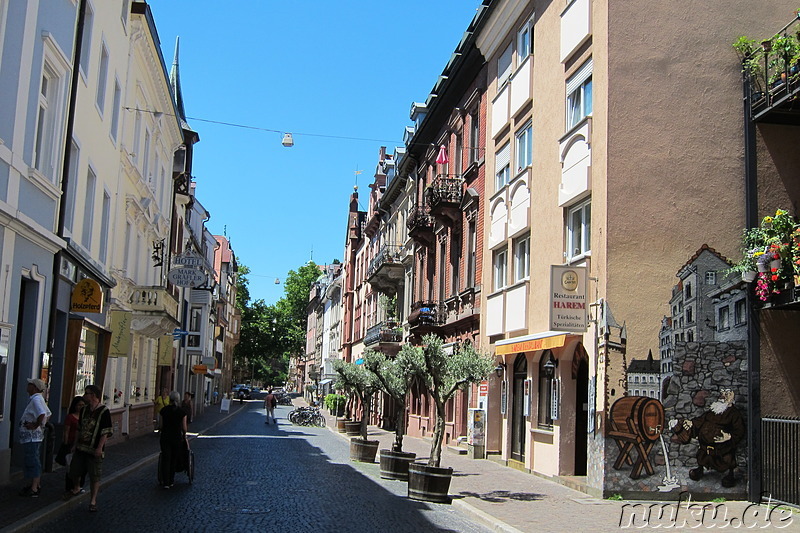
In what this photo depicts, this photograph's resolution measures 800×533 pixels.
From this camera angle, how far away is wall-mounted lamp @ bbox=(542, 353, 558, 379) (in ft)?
61.2

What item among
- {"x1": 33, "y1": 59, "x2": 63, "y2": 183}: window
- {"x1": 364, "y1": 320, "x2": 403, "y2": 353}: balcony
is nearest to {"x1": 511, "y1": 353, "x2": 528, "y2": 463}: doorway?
{"x1": 33, "y1": 59, "x2": 63, "y2": 183}: window

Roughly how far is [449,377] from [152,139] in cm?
1680

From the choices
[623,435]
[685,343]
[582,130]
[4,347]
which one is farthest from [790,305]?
[4,347]

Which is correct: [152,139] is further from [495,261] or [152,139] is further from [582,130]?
[582,130]

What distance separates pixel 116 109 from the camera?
72.7 ft

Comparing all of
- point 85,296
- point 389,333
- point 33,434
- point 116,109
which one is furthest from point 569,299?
point 389,333

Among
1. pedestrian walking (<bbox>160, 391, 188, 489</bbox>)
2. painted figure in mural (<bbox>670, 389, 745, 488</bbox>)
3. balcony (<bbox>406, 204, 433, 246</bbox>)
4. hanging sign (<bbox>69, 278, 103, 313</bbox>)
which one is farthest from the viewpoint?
balcony (<bbox>406, 204, 433, 246</bbox>)

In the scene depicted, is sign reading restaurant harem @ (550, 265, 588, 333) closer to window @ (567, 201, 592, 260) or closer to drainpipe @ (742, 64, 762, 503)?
window @ (567, 201, 592, 260)

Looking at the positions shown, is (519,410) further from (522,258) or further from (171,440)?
(171,440)

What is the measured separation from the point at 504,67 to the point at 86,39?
11505 mm

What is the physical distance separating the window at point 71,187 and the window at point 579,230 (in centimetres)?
1026

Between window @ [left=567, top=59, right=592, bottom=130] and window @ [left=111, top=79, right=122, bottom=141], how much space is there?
11.6 metres

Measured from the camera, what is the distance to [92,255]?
20.0m

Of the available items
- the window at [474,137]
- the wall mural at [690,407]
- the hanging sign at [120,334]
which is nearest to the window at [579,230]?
the wall mural at [690,407]
